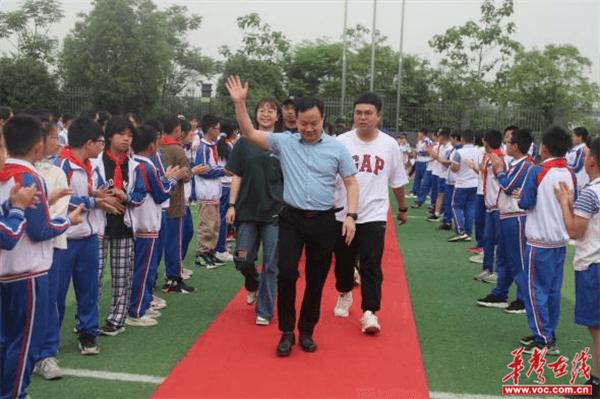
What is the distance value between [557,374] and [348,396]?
1713 millimetres

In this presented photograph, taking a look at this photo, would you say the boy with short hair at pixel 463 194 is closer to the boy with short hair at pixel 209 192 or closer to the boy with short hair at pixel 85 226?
the boy with short hair at pixel 209 192

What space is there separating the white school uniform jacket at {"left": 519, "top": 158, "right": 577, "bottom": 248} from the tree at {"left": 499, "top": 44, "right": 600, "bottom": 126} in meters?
20.2

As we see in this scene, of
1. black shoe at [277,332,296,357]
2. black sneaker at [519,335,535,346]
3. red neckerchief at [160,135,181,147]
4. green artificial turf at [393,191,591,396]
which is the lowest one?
green artificial turf at [393,191,591,396]

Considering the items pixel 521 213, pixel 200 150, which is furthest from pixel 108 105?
pixel 521 213

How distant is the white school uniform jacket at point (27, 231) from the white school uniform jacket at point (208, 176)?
4582 mm

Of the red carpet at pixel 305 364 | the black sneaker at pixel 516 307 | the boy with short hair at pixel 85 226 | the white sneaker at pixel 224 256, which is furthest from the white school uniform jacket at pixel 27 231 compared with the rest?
the white sneaker at pixel 224 256

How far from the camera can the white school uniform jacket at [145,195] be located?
5.52 metres

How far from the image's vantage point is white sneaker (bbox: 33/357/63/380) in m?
4.61

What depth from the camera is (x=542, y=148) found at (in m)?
5.62

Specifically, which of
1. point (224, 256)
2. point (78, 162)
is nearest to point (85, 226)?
point (78, 162)

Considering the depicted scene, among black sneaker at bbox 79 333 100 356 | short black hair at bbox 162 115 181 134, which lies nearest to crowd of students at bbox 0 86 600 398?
black sneaker at bbox 79 333 100 356

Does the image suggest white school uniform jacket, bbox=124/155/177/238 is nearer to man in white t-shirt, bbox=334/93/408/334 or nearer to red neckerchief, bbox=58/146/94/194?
red neckerchief, bbox=58/146/94/194

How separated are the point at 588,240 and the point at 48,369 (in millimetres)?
3804

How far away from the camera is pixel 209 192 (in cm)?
858
